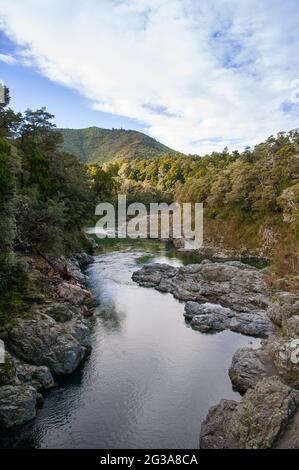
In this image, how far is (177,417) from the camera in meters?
18.5

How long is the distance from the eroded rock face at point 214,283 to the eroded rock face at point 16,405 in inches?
796

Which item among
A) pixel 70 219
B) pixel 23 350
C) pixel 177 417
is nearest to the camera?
pixel 177 417

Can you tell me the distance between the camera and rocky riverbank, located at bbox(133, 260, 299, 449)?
50.1 ft

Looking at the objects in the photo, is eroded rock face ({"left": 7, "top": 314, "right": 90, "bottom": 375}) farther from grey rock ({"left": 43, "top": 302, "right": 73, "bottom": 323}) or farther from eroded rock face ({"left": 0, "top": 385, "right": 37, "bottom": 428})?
eroded rock face ({"left": 0, "top": 385, "right": 37, "bottom": 428})

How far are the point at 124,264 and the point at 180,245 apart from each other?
20.0 m

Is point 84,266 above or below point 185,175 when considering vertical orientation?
below

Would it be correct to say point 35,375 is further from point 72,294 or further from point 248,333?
point 248,333

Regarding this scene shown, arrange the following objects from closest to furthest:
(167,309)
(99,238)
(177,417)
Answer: (177,417)
(167,309)
(99,238)

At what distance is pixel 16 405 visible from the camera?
17.9 m

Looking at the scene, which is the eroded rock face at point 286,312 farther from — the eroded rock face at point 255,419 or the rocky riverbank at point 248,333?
the eroded rock face at point 255,419

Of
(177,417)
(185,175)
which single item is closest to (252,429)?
(177,417)

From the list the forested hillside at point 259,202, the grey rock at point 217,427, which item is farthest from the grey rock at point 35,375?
the forested hillside at point 259,202
